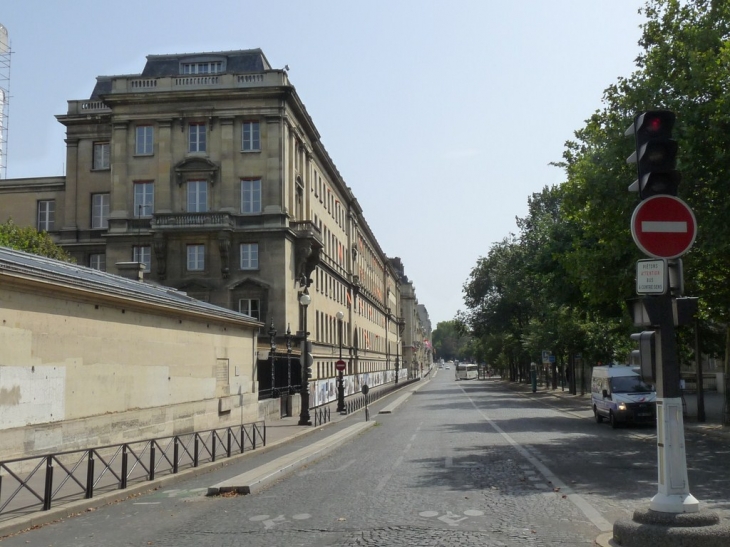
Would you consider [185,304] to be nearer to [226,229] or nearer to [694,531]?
[694,531]

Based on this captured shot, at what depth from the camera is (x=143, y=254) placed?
5088 cm

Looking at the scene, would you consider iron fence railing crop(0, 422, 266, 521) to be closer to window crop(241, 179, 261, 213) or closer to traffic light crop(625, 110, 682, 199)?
traffic light crop(625, 110, 682, 199)

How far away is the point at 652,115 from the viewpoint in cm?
839

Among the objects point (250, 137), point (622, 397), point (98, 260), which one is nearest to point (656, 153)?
point (622, 397)

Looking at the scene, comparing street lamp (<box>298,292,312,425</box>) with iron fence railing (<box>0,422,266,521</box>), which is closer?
iron fence railing (<box>0,422,266,521</box>)

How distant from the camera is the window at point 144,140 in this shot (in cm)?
5166

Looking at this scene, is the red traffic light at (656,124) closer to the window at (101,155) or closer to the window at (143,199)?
the window at (143,199)

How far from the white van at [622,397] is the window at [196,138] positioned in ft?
103

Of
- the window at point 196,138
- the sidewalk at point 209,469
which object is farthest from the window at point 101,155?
the sidewalk at point 209,469

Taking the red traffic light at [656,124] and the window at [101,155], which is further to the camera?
the window at [101,155]

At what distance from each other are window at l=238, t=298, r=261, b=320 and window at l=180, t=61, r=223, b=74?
56.8ft

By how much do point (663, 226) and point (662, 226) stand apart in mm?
11

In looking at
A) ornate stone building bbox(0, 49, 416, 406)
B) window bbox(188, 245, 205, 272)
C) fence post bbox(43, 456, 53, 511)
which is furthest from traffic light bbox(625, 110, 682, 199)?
window bbox(188, 245, 205, 272)

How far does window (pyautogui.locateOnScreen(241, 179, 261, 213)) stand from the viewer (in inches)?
1986
